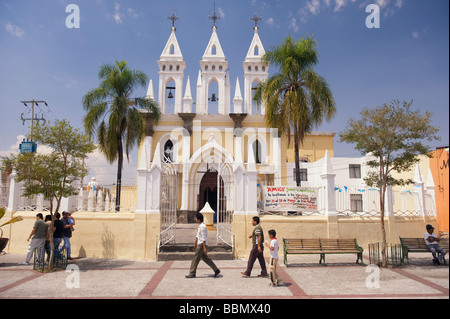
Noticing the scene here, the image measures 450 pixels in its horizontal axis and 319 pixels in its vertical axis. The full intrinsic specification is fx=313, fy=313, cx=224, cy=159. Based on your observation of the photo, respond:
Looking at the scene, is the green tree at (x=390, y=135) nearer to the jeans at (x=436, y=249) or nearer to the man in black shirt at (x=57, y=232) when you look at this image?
the jeans at (x=436, y=249)

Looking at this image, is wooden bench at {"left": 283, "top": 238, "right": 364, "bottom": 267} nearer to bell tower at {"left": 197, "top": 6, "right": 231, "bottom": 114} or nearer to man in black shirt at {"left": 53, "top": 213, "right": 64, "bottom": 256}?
man in black shirt at {"left": 53, "top": 213, "right": 64, "bottom": 256}

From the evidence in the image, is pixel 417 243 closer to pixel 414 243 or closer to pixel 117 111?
pixel 414 243

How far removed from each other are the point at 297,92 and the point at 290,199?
611 centimetres

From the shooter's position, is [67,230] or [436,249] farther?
[67,230]

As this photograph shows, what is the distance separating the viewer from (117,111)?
16.8 m

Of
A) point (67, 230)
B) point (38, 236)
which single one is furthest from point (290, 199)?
point (38, 236)

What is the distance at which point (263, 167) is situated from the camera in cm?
1975

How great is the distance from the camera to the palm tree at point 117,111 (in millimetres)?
16828

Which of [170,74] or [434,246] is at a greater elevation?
[170,74]

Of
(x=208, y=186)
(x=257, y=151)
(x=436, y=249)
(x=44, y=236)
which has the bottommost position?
(x=436, y=249)

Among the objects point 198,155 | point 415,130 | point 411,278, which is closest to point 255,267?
point 411,278

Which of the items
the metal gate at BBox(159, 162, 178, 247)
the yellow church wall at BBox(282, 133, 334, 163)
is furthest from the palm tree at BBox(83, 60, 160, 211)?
the yellow church wall at BBox(282, 133, 334, 163)

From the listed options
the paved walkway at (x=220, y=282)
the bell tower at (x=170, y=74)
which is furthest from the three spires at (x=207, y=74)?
the paved walkway at (x=220, y=282)

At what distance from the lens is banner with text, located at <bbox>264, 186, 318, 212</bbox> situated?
11289 millimetres
